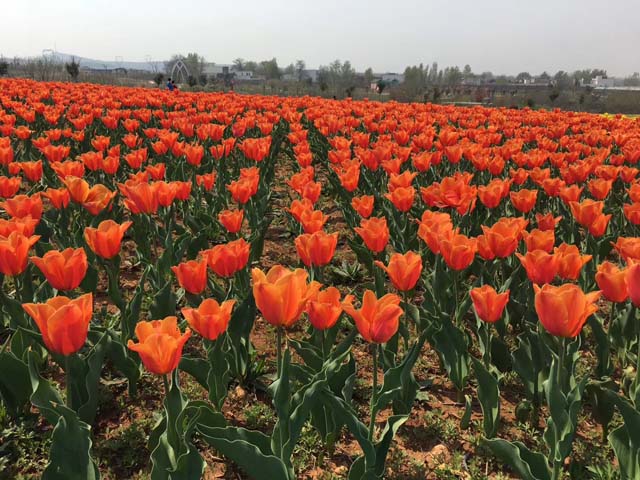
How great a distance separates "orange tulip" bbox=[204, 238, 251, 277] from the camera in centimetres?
283

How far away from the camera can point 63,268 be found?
2.59 metres

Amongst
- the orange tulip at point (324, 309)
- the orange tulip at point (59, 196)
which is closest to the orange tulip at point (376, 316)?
the orange tulip at point (324, 309)

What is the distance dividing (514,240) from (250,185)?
2.39 m

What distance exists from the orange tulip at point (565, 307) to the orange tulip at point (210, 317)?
1.30m

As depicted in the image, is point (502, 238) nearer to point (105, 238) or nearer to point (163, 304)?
point (163, 304)

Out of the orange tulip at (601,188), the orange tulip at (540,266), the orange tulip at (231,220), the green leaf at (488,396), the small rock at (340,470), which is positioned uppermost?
the orange tulip at (601,188)

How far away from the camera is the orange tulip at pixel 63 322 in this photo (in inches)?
77.6

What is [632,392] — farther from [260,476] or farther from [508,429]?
[260,476]

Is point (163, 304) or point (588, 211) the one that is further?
point (588, 211)

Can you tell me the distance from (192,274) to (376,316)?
3.67 ft

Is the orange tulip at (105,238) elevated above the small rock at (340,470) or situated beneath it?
elevated above

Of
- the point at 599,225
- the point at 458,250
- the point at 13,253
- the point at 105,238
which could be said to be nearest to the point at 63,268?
the point at 13,253

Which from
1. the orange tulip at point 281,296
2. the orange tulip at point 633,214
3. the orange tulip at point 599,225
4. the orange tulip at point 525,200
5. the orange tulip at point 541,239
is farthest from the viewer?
the orange tulip at point 525,200

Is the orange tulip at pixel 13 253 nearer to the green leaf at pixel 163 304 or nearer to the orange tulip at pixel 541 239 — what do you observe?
the green leaf at pixel 163 304
